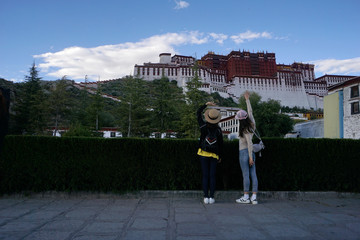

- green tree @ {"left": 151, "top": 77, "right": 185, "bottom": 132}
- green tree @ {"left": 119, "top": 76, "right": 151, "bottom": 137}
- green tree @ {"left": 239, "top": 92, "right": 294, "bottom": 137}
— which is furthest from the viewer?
green tree @ {"left": 239, "top": 92, "right": 294, "bottom": 137}

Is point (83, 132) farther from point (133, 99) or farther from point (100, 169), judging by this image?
point (100, 169)

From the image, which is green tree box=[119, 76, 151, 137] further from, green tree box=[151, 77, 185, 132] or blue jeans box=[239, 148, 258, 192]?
blue jeans box=[239, 148, 258, 192]

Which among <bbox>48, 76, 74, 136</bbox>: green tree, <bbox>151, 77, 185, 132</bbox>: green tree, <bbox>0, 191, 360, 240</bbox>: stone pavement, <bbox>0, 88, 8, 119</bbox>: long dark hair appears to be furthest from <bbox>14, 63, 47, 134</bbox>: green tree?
<bbox>0, 191, 360, 240</bbox>: stone pavement

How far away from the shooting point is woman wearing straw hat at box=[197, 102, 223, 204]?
4.86 m

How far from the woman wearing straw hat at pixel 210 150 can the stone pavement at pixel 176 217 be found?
364mm

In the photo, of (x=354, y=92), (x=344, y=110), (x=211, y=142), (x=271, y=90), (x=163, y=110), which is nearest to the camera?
(x=211, y=142)

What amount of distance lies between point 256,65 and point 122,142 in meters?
118

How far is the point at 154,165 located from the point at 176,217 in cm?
180

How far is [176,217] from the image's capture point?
3723 millimetres

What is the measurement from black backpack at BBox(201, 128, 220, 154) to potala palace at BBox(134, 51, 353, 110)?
91781mm

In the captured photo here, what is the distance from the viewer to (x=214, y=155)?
4.88 m

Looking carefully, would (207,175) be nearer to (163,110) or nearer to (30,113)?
(163,110)

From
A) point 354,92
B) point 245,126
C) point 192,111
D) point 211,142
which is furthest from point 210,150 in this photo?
point 354,92

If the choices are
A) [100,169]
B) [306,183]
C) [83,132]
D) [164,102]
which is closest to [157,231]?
[100,169]
